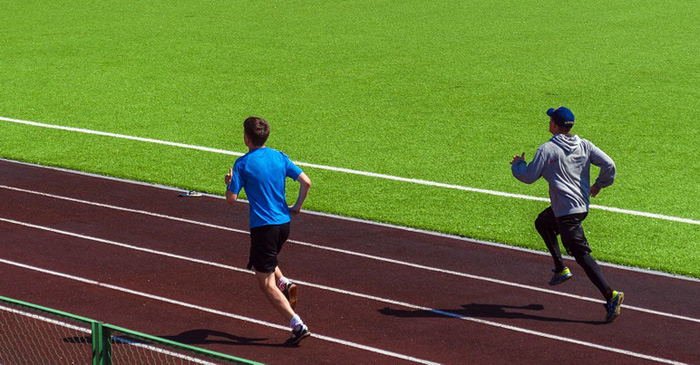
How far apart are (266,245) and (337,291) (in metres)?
2.08

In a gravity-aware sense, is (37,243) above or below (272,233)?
below

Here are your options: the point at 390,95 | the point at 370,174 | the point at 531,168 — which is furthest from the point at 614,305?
the point at 390,95

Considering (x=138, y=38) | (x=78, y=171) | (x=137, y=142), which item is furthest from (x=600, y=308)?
(x=138, y=38)

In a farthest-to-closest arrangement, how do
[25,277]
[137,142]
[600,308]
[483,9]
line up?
[483,9] → [137,142] → [25,277] → [600,308]

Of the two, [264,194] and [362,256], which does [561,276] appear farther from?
[264,194]

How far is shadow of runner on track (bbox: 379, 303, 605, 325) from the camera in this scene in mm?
9352

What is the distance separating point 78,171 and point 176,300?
6.48 meters

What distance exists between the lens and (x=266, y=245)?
813cm

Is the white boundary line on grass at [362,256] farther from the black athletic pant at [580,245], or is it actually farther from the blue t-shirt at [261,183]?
the blue t-shirt at [261,183]

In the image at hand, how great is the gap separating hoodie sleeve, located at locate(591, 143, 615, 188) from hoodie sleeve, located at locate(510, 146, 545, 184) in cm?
50

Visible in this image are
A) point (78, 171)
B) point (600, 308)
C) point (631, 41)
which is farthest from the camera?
point (631, 41)

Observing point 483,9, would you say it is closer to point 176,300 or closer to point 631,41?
point 631,41

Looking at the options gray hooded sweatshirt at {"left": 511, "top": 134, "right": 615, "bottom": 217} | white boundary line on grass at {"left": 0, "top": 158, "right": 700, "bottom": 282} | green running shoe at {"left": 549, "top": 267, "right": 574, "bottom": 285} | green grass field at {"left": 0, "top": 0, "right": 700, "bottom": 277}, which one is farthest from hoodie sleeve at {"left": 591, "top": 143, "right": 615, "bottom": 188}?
green grass field at {"left": 0, "top": 0, "right": 700, "bottom": 277}

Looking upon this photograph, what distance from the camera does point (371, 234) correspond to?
40.3ft
